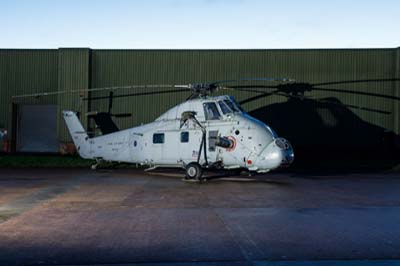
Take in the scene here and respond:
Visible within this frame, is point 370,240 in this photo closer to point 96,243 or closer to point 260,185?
point 96,243

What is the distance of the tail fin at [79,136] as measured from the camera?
2469cm

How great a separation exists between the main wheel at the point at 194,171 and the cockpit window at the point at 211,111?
6.71 ft

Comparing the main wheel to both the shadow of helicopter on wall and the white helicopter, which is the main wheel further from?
the shadow of helicopter on wall

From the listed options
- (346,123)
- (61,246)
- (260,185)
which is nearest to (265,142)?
(260,185)

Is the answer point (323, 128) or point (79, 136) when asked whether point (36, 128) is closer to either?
point (79, 136)

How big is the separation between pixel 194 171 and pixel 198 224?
9.83 meters

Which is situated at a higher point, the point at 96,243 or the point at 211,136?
the point at 211,136

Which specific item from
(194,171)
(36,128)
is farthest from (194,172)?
(36,128)

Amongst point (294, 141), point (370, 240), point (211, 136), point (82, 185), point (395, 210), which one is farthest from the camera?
point (294, 141)

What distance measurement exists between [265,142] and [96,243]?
11.5 metres

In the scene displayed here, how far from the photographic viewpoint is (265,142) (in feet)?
62.1

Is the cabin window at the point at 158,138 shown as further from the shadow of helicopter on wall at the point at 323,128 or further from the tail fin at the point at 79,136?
the shadow of helicopter on wall at the point at 323,128

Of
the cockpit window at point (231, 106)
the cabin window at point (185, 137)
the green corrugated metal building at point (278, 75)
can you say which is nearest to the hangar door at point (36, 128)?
the green corrugated metal building at point (278, 75)

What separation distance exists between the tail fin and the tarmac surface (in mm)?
6619
